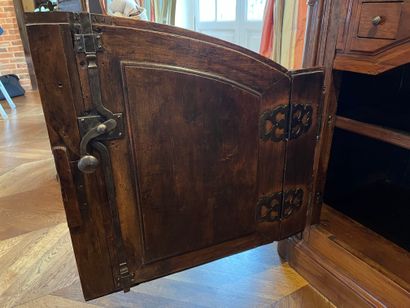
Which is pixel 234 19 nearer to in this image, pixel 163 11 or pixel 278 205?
pixel 163 11

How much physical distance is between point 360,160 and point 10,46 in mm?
4383

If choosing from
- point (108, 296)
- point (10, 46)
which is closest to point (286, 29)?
point (108, 296)

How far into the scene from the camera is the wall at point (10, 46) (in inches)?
156

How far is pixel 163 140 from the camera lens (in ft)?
2.48

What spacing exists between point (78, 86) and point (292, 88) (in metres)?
0.54

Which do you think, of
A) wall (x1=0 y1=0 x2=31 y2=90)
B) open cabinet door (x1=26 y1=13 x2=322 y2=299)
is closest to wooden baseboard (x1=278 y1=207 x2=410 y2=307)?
open cabinet door (x1=26 y1=13 x2=322 y2=299)

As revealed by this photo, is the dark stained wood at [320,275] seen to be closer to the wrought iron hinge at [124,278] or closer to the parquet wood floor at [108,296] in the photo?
the parquet wood floor at [108,296]

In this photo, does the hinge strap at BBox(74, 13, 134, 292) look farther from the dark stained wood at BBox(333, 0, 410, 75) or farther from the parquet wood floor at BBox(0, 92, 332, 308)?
the dark stained wood at BBox(333, 0, 410, 75)

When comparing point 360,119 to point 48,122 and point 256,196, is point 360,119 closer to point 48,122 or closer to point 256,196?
point 256,196

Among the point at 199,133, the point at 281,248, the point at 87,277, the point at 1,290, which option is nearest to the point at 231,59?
the point at 199,133

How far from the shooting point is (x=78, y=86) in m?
0.64

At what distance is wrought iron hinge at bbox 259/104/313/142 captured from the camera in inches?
33.8

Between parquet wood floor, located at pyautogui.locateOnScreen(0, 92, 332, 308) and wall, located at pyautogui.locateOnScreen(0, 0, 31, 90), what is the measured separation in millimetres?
3144

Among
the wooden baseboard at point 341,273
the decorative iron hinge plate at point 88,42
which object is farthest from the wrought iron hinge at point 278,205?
the decorative iron hinge plate at point 88,42
